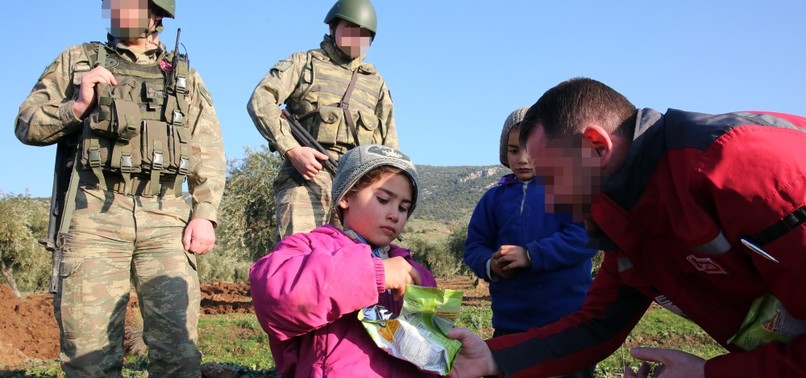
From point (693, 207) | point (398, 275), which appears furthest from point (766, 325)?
point (398, 275)

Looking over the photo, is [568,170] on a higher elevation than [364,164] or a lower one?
higher

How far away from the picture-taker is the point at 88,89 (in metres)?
4.29

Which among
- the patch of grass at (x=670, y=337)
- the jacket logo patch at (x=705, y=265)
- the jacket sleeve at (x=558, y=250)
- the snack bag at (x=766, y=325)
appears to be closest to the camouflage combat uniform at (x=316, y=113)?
the jacket sleeve at (x=558, y=250)

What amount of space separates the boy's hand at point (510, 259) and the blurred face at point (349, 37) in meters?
2.28

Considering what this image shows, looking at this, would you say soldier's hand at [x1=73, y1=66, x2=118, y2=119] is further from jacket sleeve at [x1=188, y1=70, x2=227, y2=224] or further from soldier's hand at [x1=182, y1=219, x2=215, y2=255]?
soldier's hand at [x1=182, y1=219, x2=215, y2=255]

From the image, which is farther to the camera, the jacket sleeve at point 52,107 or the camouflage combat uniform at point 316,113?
the camouflage combat uniform at point 316,113

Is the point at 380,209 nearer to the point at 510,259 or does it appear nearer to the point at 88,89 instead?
the point at 510,259

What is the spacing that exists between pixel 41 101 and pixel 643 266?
3.90 meters

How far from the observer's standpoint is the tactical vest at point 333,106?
17.1ft

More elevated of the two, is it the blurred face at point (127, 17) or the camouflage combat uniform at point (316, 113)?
the blurred face at point (127, 17)

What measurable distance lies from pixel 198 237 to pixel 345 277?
8.23 feet

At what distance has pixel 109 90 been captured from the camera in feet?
14.3

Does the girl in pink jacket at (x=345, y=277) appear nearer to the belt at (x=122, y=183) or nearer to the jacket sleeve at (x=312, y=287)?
the jacket sleeve at (x=312, y=287)

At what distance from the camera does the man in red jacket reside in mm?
1967
